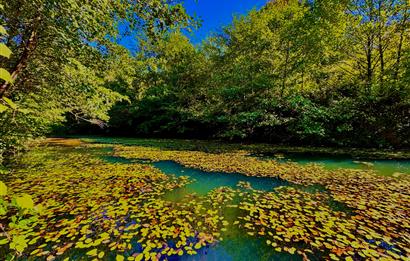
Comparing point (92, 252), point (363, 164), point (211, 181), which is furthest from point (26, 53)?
point (363, 164)

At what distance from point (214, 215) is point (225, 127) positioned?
15.7 m

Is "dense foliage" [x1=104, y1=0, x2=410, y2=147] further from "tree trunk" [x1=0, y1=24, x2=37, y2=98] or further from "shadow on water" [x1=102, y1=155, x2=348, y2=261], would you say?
"shadow on water" [x1=102, y1=155, x2=348, y2=261]

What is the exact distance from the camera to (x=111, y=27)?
6.16 metres

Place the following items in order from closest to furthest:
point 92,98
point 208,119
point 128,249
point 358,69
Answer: point 128,249, point 92,98, point 358,69, point 208,119

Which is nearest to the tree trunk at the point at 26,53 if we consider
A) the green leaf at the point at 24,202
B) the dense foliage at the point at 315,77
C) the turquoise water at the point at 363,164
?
the dense foliage at the point at 315,77

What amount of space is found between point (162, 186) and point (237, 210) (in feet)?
7.87

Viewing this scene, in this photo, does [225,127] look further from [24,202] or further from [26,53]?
[24,202]

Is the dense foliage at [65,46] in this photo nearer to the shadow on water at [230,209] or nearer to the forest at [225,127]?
the forest at [225,127]

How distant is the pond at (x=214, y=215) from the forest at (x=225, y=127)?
3 cm

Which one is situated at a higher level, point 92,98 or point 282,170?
point 92,98

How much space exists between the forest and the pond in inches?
1.3

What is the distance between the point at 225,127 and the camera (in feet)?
65.0

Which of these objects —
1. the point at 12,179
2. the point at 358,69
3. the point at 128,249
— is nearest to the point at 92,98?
the point at 12,179

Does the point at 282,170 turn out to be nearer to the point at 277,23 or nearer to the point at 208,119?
the point at 208,119
